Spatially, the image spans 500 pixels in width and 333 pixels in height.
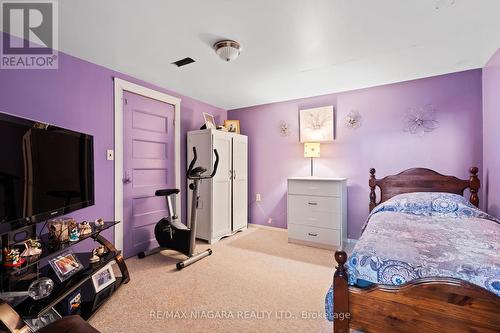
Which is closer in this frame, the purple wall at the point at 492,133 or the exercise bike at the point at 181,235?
the purple wall at the point at 492,133

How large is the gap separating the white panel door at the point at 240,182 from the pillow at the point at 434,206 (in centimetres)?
204

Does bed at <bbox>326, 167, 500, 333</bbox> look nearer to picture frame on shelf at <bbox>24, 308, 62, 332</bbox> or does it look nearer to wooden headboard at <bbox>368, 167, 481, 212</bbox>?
wooden headboard at <bbox>368, 167, 481, 212</bbox>

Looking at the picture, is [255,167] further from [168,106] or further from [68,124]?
[68,124]

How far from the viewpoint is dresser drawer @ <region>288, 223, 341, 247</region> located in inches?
116

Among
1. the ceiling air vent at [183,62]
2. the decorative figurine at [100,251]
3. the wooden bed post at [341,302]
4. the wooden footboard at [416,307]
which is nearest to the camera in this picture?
the wooden footboard at [416,307]

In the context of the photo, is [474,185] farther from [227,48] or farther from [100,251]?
[100,251]

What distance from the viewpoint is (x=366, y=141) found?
317 centimetres

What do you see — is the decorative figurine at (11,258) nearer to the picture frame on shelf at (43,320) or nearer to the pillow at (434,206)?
the picture frame on shelf at (43,320)

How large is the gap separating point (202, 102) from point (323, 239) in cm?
284

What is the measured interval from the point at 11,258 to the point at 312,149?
3.26 metres

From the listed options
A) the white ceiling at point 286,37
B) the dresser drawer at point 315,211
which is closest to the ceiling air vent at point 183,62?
the white ceiling at point 286,37

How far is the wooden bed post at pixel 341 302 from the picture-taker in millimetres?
1226

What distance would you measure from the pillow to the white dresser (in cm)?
57

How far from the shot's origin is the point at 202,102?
3.79 metres
